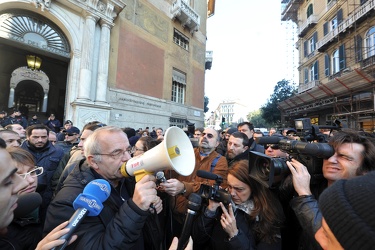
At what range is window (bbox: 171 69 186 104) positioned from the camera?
55.7 feet

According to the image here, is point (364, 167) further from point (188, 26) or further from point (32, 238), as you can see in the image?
point (188, 26)

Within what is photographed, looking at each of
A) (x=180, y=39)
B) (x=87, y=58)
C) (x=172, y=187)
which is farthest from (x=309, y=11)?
(x=172, y=187)

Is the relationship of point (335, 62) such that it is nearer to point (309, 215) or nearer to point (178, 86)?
point (178, 86)

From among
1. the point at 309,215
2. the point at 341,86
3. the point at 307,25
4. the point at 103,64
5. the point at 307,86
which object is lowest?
the point at 309,215

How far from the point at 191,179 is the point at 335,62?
20975 mm

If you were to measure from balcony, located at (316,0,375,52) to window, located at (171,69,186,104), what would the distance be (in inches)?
521

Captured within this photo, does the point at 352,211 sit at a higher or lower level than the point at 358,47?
lower

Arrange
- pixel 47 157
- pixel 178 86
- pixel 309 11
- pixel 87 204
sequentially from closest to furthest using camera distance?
pixel 87 204
pixel 47 157
pixel 178 86
pixel 309 11

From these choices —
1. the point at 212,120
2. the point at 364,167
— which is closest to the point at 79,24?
the point at 364,167

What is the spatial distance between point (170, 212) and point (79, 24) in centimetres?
1175

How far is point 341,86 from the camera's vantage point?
1247 cm

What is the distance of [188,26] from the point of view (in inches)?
707

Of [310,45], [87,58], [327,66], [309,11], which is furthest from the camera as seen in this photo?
[310,45]

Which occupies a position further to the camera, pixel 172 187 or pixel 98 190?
pixel 172 187
